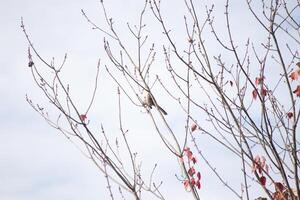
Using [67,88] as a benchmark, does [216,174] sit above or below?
below

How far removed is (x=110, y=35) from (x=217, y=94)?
5.27ft

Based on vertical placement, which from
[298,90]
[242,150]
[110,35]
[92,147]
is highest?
[110,35]

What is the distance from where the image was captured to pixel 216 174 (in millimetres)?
4137

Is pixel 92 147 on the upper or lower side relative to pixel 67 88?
lower

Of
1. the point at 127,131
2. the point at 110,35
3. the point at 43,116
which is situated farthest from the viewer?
the point at 110,35

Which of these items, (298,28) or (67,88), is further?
(298,28)

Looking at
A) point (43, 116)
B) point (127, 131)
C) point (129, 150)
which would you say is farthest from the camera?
point (43, 116)

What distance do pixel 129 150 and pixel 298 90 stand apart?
2.31 meters

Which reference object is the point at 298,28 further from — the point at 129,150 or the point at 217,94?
the point at 129,150

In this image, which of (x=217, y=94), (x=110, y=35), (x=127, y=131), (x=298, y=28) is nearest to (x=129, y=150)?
(x=127, y=131)

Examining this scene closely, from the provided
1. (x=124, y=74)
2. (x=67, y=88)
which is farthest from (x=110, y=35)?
(x=67, y=88)

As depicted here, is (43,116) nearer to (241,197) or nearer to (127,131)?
(127,131)

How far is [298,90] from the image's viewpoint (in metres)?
4.70

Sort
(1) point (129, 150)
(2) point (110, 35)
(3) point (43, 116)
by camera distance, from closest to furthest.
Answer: (1) point (129, 150) < (3) point (43, 116) < (2) point (110, 35)
